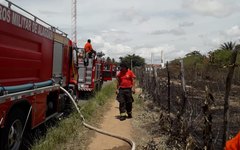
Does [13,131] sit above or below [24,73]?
below

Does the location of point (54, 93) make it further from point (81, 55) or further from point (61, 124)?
point (81, 55)

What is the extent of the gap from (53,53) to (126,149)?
3.38 metres

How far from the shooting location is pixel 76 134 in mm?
8961

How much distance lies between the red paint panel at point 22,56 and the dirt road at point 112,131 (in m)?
2.01

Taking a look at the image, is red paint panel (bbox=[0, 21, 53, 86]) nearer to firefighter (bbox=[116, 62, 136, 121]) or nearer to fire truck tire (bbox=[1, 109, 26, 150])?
fire truck tire (bbox=[1, 109, 26, 150])

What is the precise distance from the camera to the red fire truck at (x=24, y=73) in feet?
20.5

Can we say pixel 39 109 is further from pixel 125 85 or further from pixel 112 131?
pixel 125 85

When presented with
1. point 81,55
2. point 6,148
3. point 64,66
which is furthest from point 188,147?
point 81,55

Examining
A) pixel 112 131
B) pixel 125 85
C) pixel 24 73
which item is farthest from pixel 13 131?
pixel 125 85

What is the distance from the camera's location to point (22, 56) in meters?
7.12

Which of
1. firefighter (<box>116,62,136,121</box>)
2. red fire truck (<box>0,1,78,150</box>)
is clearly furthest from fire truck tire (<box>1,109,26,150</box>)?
firefighter (<box>116,62,136,121</box>)

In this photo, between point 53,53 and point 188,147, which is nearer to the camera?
point 188,147

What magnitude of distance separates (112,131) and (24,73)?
3688 millimetres

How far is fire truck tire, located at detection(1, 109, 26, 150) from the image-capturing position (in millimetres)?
6294
